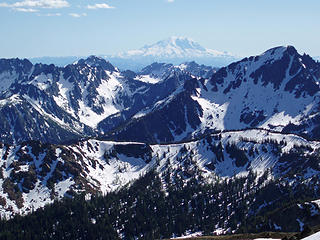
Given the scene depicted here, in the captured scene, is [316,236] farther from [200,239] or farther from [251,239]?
[200,239]

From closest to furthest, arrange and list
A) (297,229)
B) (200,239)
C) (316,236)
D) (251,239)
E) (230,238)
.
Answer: (316,236) < (251,239) < (230,238) < (200,239) < (297,229)

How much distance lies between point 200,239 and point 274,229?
46162mm

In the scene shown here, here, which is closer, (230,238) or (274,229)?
(230,238)

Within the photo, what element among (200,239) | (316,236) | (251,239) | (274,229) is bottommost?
(274,229)

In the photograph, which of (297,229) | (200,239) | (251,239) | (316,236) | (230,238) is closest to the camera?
(316,236)

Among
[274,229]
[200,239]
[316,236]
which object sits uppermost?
[316,236]

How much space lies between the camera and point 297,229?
170 metres

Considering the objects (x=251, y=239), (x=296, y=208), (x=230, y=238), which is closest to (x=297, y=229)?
(x=296, y=208)

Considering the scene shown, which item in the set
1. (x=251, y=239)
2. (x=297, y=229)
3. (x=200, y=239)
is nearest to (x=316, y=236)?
(x=251, y=239)

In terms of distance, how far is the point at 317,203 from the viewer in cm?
17275

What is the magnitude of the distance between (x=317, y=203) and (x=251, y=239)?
6523 cm

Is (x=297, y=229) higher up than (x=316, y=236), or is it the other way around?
(x=316, y=236)

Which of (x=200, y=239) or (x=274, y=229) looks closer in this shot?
(x=200, y=239)

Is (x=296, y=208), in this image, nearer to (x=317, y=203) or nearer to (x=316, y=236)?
(x=317, y=203)
